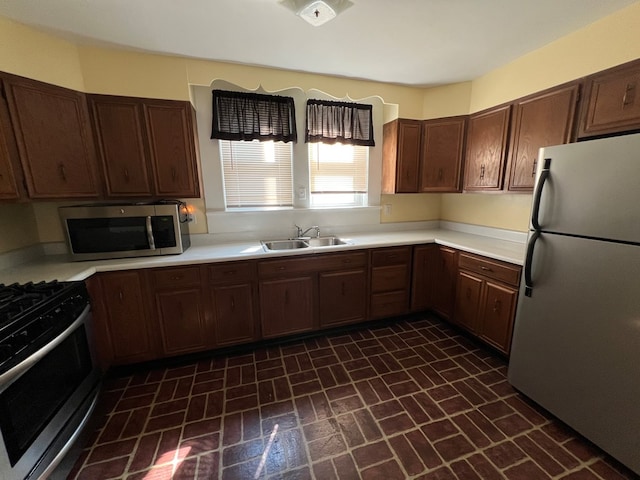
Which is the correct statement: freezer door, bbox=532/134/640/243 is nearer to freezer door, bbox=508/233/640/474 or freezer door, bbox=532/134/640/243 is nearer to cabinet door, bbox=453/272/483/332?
freezer door, bbox=508/233/640/474

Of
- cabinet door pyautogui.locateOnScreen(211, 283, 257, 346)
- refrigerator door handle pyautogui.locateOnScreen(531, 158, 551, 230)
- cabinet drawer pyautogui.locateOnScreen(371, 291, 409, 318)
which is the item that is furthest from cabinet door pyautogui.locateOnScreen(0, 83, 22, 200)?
refrigerator door handle pyautogui.locateOnScreen(531, 158, 551, 230)

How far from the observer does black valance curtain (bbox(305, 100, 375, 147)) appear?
2.81m

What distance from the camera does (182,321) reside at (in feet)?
7.20

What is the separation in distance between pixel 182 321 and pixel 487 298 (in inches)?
103

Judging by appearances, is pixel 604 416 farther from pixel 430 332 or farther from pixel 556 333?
pixel 430 332

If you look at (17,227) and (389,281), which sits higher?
(17,227)

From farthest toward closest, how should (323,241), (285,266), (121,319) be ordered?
1. (323,241)
2. (285,266)
3. (121,319)

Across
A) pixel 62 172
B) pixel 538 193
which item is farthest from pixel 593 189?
pixel 62 172

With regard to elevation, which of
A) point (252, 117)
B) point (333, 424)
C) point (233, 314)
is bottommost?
A: point (333, 424)

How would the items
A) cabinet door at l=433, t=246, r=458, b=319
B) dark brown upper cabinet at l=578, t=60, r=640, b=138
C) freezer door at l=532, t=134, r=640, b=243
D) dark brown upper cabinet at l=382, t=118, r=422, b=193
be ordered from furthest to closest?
dark brown upper cabinet at l=382, t=118, r=422, b=193
cabinet door at l=433, t=246, r=458, b=319
dark brown upper cabinet at l=578, t=60, r=640, b=138
freezer door at l=532, t=134, r=640, b=243

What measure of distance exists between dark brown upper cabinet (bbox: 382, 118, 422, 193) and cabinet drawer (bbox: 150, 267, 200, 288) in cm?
223

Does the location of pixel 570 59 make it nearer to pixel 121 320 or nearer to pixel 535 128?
pixel 535 128

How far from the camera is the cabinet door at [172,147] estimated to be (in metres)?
2.19

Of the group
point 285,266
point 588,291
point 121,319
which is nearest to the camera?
point 588,291
